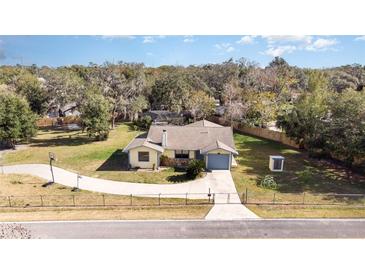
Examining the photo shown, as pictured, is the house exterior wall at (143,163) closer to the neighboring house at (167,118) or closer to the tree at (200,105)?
the neighboring house at (167,118)

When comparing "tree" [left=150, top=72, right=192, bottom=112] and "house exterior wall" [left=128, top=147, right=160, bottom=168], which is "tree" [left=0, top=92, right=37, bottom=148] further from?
"tree" [left=150, top=72, right=192, bottom=112]

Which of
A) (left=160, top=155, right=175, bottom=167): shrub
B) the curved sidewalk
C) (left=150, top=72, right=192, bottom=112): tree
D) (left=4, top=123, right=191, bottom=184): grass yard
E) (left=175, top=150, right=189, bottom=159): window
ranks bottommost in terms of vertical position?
the curved sidewalk

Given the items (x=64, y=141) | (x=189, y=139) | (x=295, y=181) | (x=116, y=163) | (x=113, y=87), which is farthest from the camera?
(x=113, y=87)

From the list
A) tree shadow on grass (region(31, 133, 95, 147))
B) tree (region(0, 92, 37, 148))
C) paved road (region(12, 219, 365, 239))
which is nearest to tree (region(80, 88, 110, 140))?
tree shadow on grass (region(31, 133, 95, 147))

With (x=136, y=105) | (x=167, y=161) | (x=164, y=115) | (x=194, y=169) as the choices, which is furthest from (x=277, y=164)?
(x=136, y=105)

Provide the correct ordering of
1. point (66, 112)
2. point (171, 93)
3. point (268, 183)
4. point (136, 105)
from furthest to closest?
point (66, 112), point (171, 93), point (136, 105), point (268, 183)

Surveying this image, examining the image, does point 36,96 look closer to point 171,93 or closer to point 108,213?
point 171,93
